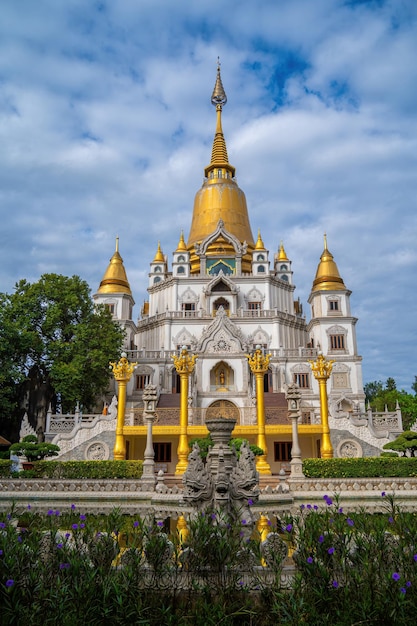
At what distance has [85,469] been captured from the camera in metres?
21.6

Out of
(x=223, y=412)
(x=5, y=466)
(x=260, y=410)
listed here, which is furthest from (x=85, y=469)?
(x=223, y=412)

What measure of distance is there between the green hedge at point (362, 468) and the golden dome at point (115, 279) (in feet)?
100

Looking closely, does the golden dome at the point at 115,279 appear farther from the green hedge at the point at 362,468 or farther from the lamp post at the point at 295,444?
the green hedge at the point at 362,468

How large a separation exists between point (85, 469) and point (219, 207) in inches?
1599

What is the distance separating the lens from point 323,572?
6469 mm

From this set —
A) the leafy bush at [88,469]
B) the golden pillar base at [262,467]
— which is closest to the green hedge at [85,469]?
the leafy bush at [88,469]

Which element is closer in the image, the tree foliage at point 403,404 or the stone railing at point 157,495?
the stone railing at point 157,495

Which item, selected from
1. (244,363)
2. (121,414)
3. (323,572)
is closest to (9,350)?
(121,414)

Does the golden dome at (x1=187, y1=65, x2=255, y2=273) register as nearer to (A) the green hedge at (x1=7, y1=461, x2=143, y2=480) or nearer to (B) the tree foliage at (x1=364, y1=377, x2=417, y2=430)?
(B) the tree foliage at (x1=364, y1=377, x2=417, y2=430)

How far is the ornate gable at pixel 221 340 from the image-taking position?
40.2m

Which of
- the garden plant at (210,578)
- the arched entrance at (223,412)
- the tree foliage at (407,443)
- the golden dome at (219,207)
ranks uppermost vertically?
the golden dome at (219,207)

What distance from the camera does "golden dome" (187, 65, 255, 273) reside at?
181 feet

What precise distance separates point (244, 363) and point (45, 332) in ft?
48.3

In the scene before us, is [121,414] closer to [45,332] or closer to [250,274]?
[45,332]
